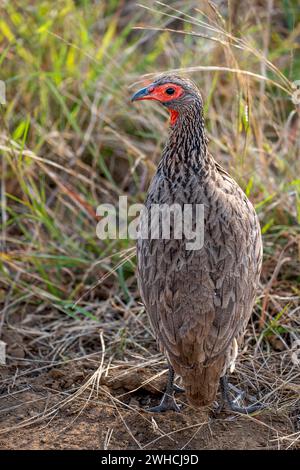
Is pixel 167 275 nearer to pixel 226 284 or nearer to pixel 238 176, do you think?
pixel 226 284

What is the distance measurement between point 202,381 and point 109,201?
2123mm

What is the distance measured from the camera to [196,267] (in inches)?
143

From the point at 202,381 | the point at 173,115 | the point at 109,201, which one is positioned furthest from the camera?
the point at 109,201

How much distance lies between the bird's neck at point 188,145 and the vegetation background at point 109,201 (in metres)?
0.38

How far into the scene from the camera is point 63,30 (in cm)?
604

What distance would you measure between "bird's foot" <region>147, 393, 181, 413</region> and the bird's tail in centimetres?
33

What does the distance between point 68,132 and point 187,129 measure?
2.03 m

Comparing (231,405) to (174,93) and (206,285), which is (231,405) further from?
(174,93)

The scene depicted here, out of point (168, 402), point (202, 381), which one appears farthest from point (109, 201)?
point (202, 381)

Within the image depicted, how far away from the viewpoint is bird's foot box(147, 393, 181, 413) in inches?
156

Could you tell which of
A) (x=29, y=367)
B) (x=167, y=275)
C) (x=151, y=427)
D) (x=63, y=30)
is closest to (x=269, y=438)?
(x=151, y=427)

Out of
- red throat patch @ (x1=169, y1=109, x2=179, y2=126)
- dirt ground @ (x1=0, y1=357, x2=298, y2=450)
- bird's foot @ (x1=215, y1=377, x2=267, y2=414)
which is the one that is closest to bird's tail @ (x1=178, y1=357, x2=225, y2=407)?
dirt ground @ (x1=0, y1=357, x2=298, y2=450)

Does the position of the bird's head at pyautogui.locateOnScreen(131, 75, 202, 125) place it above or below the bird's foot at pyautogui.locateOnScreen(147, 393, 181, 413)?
above

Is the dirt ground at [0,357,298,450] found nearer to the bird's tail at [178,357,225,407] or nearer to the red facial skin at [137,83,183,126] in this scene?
the bird's tail at [178,357,225,407]
